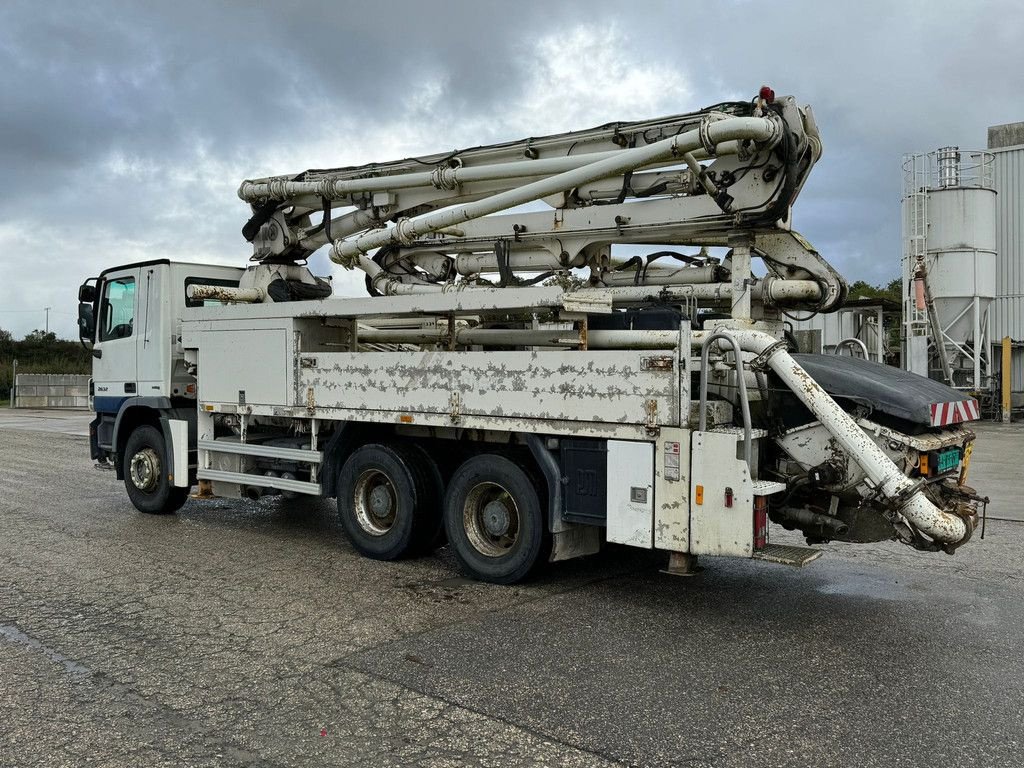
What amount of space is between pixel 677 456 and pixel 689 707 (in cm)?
183

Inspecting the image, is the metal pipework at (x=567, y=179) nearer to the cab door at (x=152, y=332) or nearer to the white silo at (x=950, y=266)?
the cab door at (x=152, y=332)

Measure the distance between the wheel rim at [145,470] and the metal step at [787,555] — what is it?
686cm

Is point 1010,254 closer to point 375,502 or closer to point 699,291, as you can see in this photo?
point 699,291

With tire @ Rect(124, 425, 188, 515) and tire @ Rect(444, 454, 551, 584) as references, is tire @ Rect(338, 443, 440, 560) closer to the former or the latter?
tire @ Rect(444, 454, 551, 584)

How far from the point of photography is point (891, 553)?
27.8 feet

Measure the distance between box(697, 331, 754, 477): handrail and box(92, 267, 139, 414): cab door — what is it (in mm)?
6718

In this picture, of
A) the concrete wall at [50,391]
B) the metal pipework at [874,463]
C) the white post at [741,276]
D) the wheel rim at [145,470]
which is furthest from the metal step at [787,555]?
the concrete wall at [50,391]

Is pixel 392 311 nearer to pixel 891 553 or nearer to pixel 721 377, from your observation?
pixel 721 377

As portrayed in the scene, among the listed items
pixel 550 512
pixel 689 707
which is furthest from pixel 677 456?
pixel 689 707

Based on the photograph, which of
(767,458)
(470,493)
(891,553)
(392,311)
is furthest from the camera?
(891,553)

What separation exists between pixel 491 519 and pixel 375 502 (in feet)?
4.28

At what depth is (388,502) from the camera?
26.1ft

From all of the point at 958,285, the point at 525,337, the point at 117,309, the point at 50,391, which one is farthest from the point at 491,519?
the point at 50,391

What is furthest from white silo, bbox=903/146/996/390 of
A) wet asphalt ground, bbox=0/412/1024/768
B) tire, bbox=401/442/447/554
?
tire, bbox=401/442/447/554
